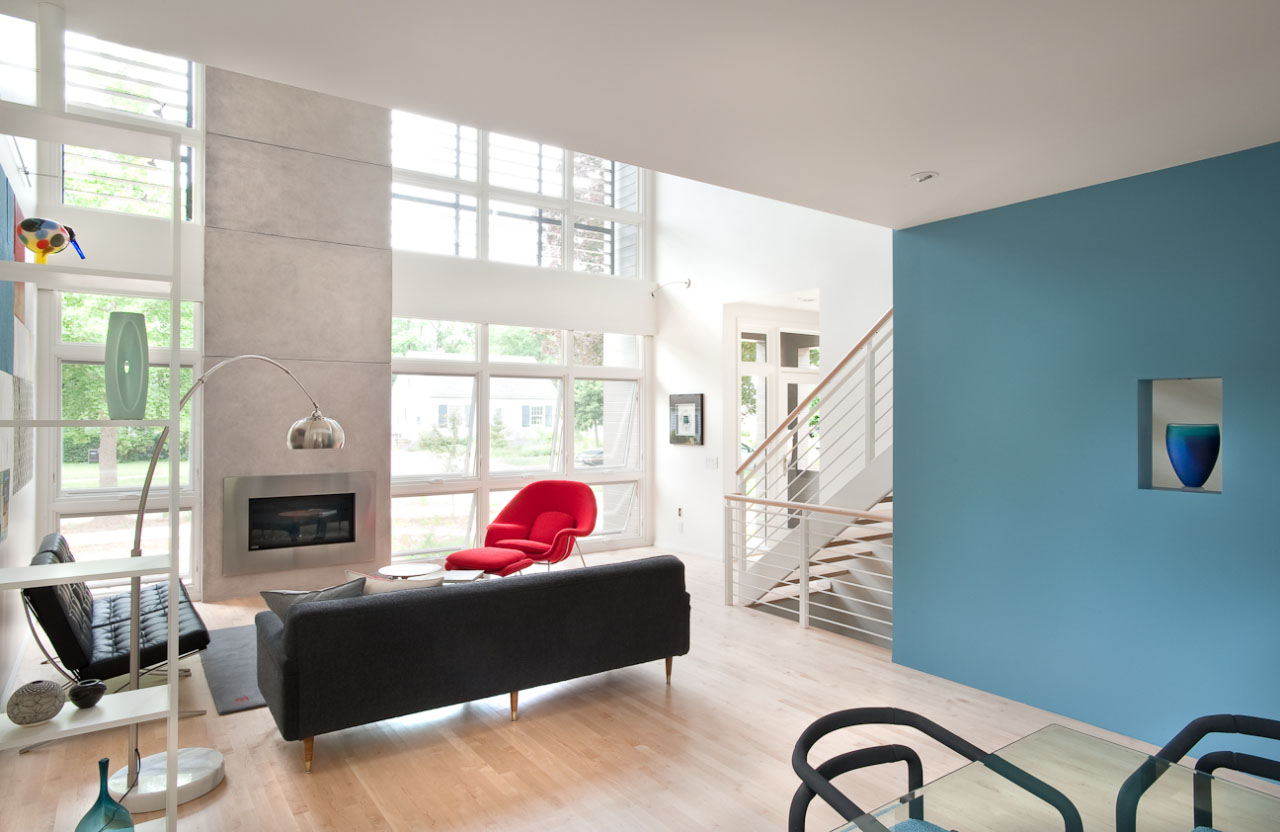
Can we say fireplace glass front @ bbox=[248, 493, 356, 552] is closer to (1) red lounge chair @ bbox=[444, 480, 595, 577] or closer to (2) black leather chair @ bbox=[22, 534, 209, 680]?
(1) red lounge chair @ bbox=[444, 480, 595, 577]

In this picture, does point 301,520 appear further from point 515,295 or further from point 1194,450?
point 1194,450

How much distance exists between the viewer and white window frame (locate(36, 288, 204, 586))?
5855mm

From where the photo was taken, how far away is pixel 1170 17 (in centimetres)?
214

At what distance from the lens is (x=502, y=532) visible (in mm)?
6992

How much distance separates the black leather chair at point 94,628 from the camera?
3.46m

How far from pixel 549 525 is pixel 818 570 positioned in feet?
8.14

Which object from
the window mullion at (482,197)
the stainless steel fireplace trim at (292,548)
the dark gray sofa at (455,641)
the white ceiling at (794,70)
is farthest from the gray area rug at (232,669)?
the window mullion at (482,197)

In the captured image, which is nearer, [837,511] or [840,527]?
[837,511]

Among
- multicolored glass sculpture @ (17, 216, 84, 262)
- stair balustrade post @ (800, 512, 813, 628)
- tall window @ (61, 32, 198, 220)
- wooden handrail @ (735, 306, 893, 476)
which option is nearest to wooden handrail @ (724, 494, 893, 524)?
stair balustrade post @ (800, 512, 813, 628)

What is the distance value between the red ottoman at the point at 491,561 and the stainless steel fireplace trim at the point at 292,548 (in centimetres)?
109

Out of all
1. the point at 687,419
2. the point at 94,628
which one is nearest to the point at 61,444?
the point at 94,628

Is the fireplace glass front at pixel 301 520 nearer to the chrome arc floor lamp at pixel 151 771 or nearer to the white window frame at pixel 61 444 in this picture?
the white window frame at pixel 61 444

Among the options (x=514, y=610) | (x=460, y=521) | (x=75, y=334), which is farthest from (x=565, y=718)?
(x=75, y=334)

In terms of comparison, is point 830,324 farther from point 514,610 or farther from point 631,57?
point 631,57
